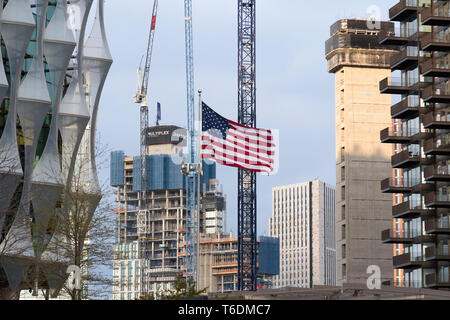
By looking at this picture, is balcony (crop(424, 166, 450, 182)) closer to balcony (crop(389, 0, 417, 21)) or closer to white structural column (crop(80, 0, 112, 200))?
balcony (crop(389, 0, 417, 21))

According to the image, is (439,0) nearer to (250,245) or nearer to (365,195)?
(250,245)

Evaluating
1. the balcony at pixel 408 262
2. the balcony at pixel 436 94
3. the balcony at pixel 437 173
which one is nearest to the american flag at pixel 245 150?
the balcony at pixel 437 173

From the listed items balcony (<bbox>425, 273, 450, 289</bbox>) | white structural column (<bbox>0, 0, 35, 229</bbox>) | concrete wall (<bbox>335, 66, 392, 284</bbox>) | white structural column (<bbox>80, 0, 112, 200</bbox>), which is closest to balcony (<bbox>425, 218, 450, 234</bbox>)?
balcony (<bbox>425, 273, 450, 289</bbox>)

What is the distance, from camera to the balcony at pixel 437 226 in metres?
122

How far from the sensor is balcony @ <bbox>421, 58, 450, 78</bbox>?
122 m

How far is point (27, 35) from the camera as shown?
100m

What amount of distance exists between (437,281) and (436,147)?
1553 centimetres

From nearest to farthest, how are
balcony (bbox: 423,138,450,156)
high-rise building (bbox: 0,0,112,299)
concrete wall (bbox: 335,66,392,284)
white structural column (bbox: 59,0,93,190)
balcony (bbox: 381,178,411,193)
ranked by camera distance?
high-rise building (bbox: 0,0,112,299), white structural column (bbox: 59,0,93,190), balcony (bbox: 423,138,450,156), balcony (bbox: 381,178,411,193), concrete wall (bbox: 335,66,392,284)

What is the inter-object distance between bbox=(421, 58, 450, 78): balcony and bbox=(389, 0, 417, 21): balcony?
8.26 metres

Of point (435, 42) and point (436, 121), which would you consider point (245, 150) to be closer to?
point (436, 121)

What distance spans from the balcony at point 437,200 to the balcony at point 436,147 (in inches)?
192

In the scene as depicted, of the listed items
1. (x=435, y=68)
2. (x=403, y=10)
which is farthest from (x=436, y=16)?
(x=403, y=10)

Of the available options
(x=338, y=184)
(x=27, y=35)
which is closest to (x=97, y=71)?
(x=27, y=35)

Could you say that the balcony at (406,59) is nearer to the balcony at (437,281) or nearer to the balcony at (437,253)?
the balcony at (437,253)
